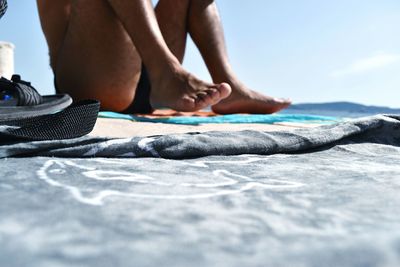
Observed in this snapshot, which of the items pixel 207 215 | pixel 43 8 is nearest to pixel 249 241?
pixel 207 215

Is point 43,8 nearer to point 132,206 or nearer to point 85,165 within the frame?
point 85,165

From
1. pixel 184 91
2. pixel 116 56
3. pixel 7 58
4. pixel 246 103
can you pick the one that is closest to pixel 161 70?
pixel 184 91

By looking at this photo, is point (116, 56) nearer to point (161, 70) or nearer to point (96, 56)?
→ point (96, 56)

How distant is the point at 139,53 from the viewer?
1.18m

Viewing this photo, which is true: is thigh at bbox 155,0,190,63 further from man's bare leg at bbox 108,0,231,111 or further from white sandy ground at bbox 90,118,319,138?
white sandy ground at bbox 90,118,319,138

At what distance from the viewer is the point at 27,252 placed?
0.22 m

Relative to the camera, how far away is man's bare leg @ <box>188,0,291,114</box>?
1435mm

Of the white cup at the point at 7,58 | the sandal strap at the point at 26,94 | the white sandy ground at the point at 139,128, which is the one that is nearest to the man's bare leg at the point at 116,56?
the white sandy ground at the point at 139,128

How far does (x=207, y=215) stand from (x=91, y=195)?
0.09 m

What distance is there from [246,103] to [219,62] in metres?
0.17

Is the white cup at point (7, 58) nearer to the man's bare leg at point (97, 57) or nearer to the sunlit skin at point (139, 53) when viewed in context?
the sunlit skin at point (139, 53)

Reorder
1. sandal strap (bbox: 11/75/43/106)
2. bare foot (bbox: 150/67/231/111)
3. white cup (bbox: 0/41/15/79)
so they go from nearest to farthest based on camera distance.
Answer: sandal strap (bbox: 11/75/43/106)
bare foot (bbox: 150/67/231/111)
white cup (bbox: 0/41/15/79)

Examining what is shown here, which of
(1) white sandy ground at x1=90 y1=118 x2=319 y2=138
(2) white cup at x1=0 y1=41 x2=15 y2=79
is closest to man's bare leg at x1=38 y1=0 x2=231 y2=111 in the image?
(1) white sandy ground at x1=90 y1=118 x2=319 y2=138

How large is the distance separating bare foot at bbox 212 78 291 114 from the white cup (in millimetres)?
1367
